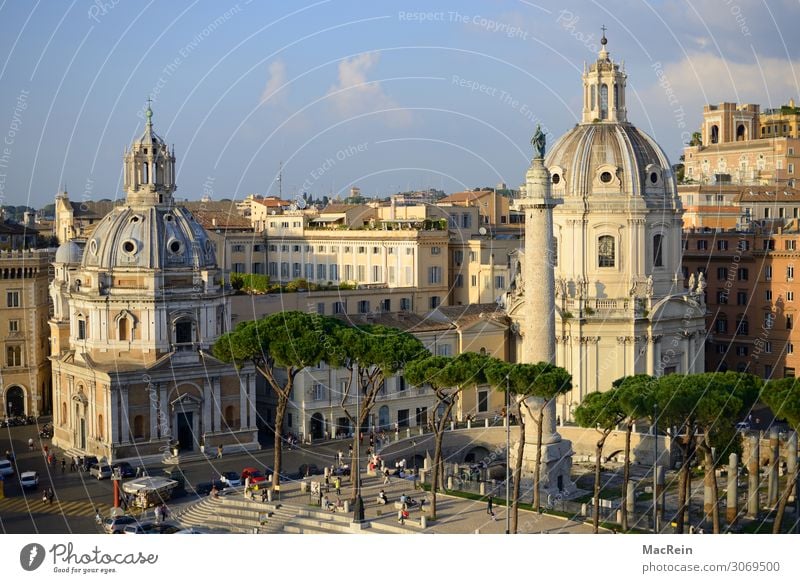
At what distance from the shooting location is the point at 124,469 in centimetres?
4838

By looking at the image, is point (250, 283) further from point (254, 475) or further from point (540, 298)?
point (540, 298)

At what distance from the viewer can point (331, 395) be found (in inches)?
2154

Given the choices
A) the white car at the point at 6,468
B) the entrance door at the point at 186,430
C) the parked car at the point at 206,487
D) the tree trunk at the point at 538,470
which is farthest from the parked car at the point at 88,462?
the tree trunk at the point at 538,470

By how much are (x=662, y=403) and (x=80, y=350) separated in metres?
25.3

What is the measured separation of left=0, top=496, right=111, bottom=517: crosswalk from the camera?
138 feet

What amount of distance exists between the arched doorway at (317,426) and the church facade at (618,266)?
9469 millimetres

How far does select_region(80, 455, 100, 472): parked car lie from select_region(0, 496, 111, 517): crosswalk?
15.4 feet

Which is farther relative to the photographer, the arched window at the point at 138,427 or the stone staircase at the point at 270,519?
the arched window at the point at 138,427

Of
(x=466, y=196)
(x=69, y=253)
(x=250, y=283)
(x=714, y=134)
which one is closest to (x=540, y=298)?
(x=69, y=253)

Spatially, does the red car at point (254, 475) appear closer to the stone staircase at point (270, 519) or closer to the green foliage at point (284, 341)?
the stone staircase at point (270, 519)

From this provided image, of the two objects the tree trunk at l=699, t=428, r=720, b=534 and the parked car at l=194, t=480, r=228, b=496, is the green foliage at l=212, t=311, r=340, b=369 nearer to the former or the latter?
the parked car at l=194, t=480, r=228, b=496

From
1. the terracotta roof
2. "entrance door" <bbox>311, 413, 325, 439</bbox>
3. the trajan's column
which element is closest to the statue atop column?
the trajan's column

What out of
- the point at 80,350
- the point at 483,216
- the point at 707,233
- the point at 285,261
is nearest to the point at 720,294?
the point at 707,233

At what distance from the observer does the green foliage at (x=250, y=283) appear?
6544cm
